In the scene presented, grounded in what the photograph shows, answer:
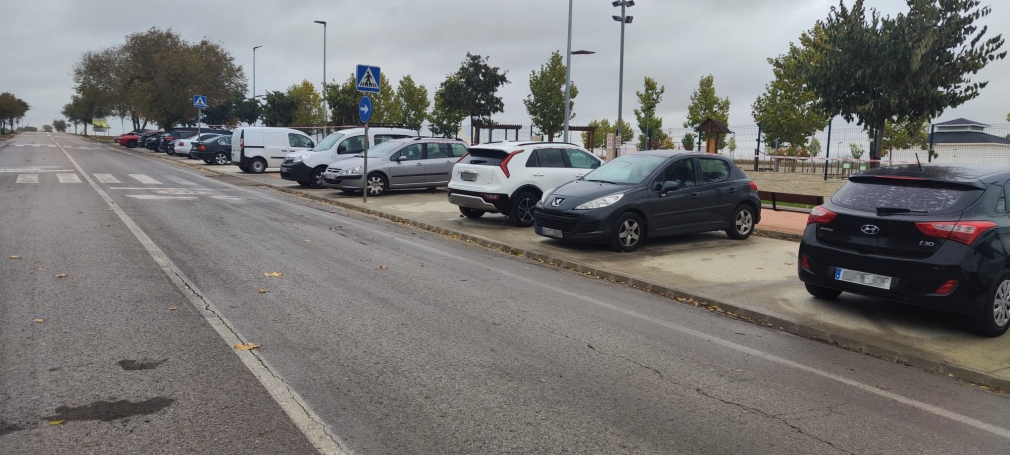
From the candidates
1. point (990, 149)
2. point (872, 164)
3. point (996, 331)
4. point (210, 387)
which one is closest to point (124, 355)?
point (210, 387)

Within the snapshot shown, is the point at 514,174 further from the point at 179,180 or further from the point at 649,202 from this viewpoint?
the point at 179,180

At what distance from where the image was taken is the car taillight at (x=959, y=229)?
6.60 meters

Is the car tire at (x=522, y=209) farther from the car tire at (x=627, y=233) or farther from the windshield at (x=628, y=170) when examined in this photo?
the car tire at (x=627, y=233)

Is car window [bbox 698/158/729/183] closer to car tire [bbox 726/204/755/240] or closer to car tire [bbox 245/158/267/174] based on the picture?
car tire [bbox 726/204/755/240]

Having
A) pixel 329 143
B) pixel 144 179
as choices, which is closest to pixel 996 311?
pixel 329 143

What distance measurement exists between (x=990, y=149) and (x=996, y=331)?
18113 millimetres

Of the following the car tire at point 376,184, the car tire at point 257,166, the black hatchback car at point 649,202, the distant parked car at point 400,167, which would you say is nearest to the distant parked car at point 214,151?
the car tire at point 257,166

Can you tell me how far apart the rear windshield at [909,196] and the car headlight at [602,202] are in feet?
12.4

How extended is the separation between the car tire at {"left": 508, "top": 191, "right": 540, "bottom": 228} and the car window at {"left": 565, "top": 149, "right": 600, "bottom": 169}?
1.13m

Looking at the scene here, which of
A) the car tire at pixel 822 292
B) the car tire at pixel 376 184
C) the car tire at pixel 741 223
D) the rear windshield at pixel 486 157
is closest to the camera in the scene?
the car tire at pixel 822 292

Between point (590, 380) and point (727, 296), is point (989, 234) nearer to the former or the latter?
point (727, 296)

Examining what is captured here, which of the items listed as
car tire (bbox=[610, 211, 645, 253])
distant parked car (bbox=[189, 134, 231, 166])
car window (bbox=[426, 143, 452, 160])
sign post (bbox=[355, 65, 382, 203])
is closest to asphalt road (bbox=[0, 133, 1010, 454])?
car tire (bbox=[610, 211, 645, 253])

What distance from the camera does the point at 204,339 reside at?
5863mm

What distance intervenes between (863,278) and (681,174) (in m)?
4.94
